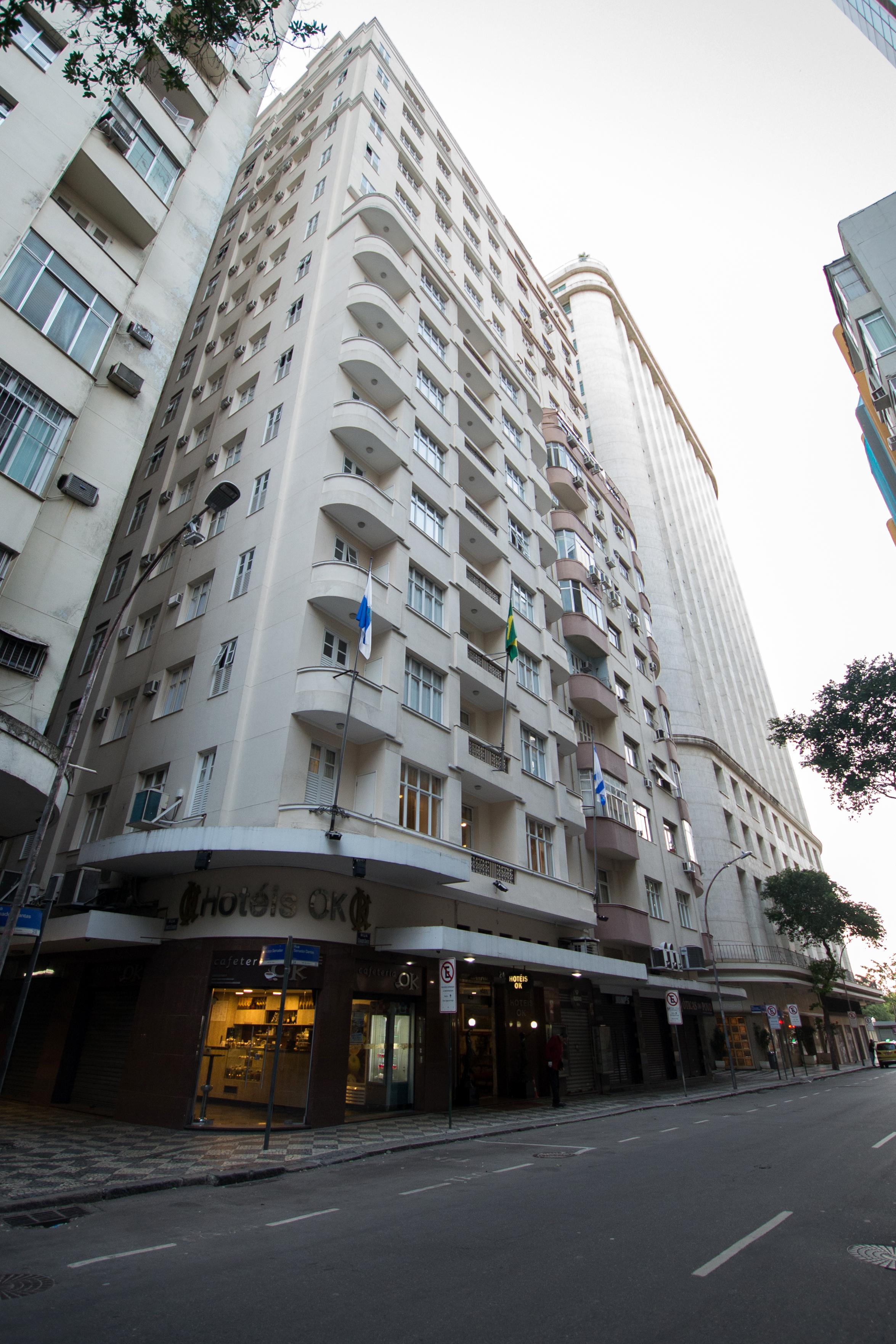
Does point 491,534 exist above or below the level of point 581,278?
below

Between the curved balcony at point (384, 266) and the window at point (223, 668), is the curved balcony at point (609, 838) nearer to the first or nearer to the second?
the window at point (223, 668)

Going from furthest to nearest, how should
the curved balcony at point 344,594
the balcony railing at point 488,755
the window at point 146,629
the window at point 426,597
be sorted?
the window at point 146,629
the window at point 426,597
the balcony railing at point 488,755
the curved balcony at point 344,594

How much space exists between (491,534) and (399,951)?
54.3ft

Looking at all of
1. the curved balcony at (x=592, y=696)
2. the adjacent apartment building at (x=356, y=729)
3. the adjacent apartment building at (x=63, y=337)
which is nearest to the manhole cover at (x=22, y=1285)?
the adjacent apartment building at (x=63, y=337)

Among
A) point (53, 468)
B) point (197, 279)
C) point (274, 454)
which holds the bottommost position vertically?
point (53, 468)

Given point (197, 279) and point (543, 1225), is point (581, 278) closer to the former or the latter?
point (197, 279)

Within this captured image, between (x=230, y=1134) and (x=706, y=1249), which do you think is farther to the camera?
(x=230, y=1134)

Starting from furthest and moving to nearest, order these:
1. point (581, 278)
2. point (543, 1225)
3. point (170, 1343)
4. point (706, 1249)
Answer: point (581, 278), point (543, 1225), point (706, 1249), point (170, 1343)

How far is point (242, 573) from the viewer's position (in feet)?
67.4

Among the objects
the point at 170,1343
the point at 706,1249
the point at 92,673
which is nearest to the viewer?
the point at 170,1343

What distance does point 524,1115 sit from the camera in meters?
18.0

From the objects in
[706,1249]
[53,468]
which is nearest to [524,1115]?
[706,1249]

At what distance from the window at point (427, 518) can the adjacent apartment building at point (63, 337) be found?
8592 millimetres

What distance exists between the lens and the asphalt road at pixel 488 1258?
481 cm
